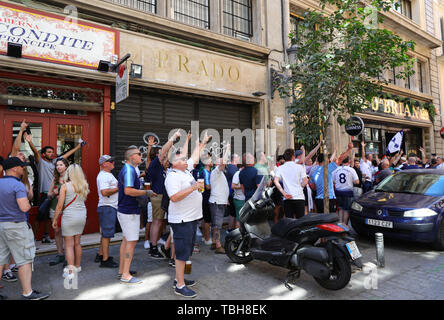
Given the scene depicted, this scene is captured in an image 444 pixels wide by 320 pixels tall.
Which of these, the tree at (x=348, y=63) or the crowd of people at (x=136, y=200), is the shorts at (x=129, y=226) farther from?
the tree at (x=348, y=63)

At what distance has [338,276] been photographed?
3.62 metres

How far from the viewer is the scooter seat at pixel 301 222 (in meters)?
3.85

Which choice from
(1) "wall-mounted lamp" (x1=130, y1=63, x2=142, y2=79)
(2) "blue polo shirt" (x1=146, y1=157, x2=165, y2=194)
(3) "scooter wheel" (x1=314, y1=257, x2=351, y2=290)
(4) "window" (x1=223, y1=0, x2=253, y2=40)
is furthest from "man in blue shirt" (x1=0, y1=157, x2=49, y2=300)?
(4) "window" (x1=223, y1=0, x2=253, y2=40)

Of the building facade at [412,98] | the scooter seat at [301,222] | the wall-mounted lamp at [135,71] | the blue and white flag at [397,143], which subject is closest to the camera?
the scooter seat at [301,222]

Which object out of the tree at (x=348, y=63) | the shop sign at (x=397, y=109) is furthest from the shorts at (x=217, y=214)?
the shop sign at (x=397, y=109)

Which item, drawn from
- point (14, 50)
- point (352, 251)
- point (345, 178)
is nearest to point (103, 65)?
point (14, 50)

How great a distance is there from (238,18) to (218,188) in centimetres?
695

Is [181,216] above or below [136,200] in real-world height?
below

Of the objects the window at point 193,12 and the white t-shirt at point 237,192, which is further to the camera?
the window at point 193,12

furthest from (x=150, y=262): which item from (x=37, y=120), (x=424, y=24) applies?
(x=424, y=24)

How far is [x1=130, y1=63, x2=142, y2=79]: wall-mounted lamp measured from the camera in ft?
23.4

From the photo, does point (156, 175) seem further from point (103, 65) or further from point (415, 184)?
point (415, 184)

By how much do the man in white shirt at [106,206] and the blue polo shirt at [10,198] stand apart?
1.21 m

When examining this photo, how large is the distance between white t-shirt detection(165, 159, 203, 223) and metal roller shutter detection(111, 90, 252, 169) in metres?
4.01
